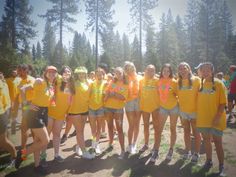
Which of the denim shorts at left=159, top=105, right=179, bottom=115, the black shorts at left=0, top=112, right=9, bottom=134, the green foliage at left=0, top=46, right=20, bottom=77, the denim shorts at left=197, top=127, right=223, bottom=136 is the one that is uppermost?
the green foliage at left=0, top=46, right=20, bottom=77

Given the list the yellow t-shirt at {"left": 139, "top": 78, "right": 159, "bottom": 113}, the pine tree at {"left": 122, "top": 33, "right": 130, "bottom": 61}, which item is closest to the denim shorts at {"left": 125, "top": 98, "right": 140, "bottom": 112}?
the yellow t-shirt at {"left": 139, "top": 78, "right": 159, "bottom": 113}

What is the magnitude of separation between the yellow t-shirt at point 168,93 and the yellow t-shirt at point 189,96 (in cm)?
23

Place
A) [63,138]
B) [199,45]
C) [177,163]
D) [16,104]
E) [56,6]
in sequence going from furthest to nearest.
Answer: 1. [199,45]
2. [56,6]
3. [16,104]
4. [63,138]
5. [177,163]

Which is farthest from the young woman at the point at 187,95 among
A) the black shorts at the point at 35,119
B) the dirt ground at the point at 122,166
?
the black shorts at the point at 35,119

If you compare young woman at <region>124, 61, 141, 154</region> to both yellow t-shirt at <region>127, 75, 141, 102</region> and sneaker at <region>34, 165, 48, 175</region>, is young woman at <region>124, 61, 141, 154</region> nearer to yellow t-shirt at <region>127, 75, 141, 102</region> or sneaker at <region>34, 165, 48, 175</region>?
yellow t-shirt at <region>127, 75, 141, 102</region>

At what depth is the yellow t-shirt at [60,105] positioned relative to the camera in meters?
5.41

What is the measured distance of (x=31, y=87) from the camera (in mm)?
5012

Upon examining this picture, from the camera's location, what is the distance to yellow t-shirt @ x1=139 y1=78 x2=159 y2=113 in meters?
5.86

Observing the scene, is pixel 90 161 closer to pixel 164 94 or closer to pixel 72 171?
pixel 72 171

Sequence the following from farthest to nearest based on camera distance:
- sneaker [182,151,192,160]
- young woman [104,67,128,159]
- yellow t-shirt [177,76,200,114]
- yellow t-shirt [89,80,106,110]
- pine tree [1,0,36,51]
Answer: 1. pine tree [1,0,36,51]
2. yellow t-shirt [89,80,106,110]
3. young woman [104,67,128,159]
4. sneaker [182,151,192,160]
5. yellow t-shirt [177,76,200,114]

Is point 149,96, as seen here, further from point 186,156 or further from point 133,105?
point 186,156

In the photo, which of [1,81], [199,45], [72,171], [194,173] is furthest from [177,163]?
[199,45]

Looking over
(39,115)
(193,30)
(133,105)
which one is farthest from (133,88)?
(193,30)

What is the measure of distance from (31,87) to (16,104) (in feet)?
12.5
